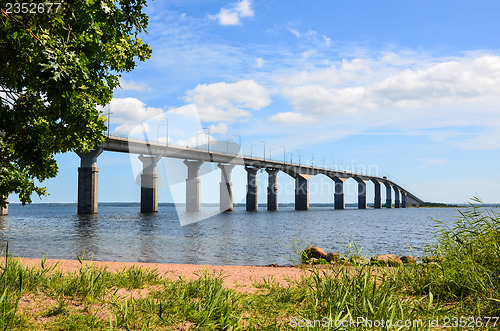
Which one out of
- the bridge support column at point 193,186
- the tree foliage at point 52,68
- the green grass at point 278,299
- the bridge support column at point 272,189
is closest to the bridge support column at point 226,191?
the bridge support column at point 193,186

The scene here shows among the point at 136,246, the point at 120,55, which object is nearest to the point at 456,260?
the point at 120,55

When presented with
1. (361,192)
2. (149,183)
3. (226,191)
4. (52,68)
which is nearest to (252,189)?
(226,191)

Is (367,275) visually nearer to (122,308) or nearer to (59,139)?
(122,308)

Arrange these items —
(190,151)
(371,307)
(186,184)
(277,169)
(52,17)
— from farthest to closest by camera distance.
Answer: (277,169), (186,184), (190,151), (52,17), (371,307)

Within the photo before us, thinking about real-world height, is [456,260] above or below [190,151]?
below

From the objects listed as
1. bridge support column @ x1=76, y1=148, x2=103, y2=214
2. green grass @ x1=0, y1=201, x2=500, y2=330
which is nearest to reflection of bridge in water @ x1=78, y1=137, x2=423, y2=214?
bridge support column @ x1=76, y1=148, x2=103, y2=214

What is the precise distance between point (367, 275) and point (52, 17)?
7474 mm

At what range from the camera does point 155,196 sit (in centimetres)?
9694

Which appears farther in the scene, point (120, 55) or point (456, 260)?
point (120, 55)

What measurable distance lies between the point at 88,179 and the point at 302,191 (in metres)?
81.8

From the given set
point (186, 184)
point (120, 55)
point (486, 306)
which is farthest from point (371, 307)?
point (186, 184)

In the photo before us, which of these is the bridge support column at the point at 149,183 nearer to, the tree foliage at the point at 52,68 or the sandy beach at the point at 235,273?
the sandy beach at the point at 235,273

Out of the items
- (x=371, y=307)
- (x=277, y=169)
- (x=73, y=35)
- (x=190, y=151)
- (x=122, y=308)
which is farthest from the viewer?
(x=277, y=169)

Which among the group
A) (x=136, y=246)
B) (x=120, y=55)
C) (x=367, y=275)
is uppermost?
(x=120, y=55)
